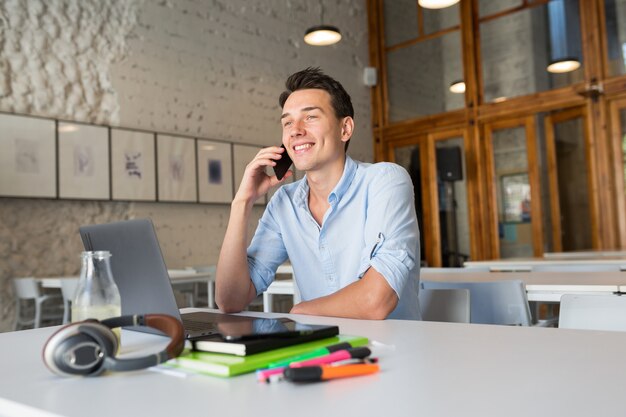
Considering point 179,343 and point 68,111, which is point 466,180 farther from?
point 179,343

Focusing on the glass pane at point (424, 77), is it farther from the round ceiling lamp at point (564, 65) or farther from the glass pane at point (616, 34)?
the glass pane at point (616, 34)

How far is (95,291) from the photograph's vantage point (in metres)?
1.17

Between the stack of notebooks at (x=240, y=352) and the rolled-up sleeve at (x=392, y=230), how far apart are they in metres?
0.62

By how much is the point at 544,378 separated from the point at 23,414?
70 centimetres

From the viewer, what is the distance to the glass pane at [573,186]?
746 cm

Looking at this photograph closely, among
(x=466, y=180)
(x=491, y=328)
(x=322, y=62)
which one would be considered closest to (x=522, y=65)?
(x=466, y=180)

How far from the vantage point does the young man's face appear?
80.6 inches

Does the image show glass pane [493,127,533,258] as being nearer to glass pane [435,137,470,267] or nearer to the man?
glass pane [435,137,470,267]

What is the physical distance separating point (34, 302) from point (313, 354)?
17.7ft

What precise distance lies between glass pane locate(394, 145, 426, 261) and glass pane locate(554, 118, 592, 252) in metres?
2.03

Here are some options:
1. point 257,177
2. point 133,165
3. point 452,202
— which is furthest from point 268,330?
point 452,202

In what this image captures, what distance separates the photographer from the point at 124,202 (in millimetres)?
6273

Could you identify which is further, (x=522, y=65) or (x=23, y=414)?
(x=522, y=65)

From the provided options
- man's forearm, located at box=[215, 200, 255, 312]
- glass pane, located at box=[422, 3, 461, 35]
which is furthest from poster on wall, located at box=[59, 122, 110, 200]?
glass pane, located at box=[422, 3, 461, 35]
